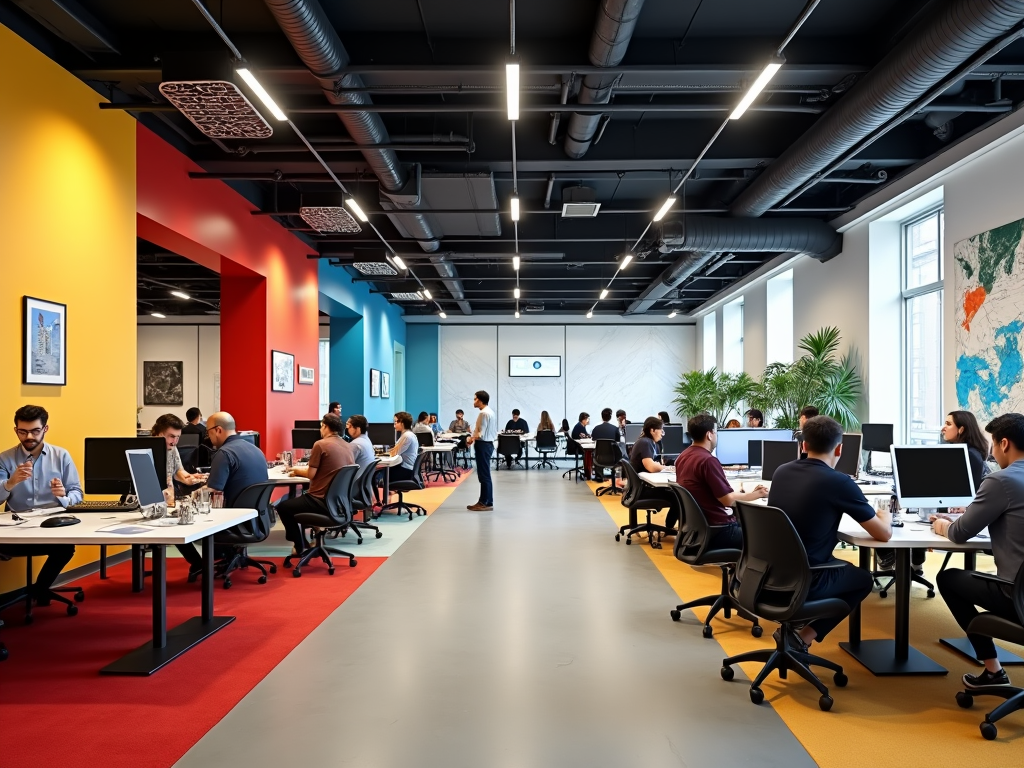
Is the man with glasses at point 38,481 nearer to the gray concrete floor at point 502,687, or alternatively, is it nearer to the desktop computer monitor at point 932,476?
the gray concrete floor at point 502,687

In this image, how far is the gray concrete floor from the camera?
115 inches

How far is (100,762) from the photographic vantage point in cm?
280

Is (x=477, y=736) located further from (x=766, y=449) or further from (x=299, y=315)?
(x=299, y=315)

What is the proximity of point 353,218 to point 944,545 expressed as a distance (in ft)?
22.0

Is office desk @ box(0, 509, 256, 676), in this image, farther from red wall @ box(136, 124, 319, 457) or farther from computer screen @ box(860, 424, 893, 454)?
computer screen @ box(860, 424, 893, 454)

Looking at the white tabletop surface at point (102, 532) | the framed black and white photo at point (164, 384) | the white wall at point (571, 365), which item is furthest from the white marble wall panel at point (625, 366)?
the white tabletop surface at point (102, 532)

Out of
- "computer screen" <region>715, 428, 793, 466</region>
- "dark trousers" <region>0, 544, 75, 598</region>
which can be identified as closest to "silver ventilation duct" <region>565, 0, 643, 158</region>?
"computer screen" <region>715, 428, 793, 466</region>

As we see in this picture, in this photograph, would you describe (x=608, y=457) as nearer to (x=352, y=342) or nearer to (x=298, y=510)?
(x=352, y=342)

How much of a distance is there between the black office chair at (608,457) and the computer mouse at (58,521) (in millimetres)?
8233

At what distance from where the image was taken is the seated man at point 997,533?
323 centimetres

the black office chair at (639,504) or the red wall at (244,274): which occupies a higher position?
the red wall at (244,274)

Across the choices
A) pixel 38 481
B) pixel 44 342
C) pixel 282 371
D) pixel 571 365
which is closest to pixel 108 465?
pixel 38 481

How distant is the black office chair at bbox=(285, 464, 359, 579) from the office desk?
154 centimetres

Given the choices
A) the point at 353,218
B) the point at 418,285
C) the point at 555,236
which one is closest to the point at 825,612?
the point at 353,218
